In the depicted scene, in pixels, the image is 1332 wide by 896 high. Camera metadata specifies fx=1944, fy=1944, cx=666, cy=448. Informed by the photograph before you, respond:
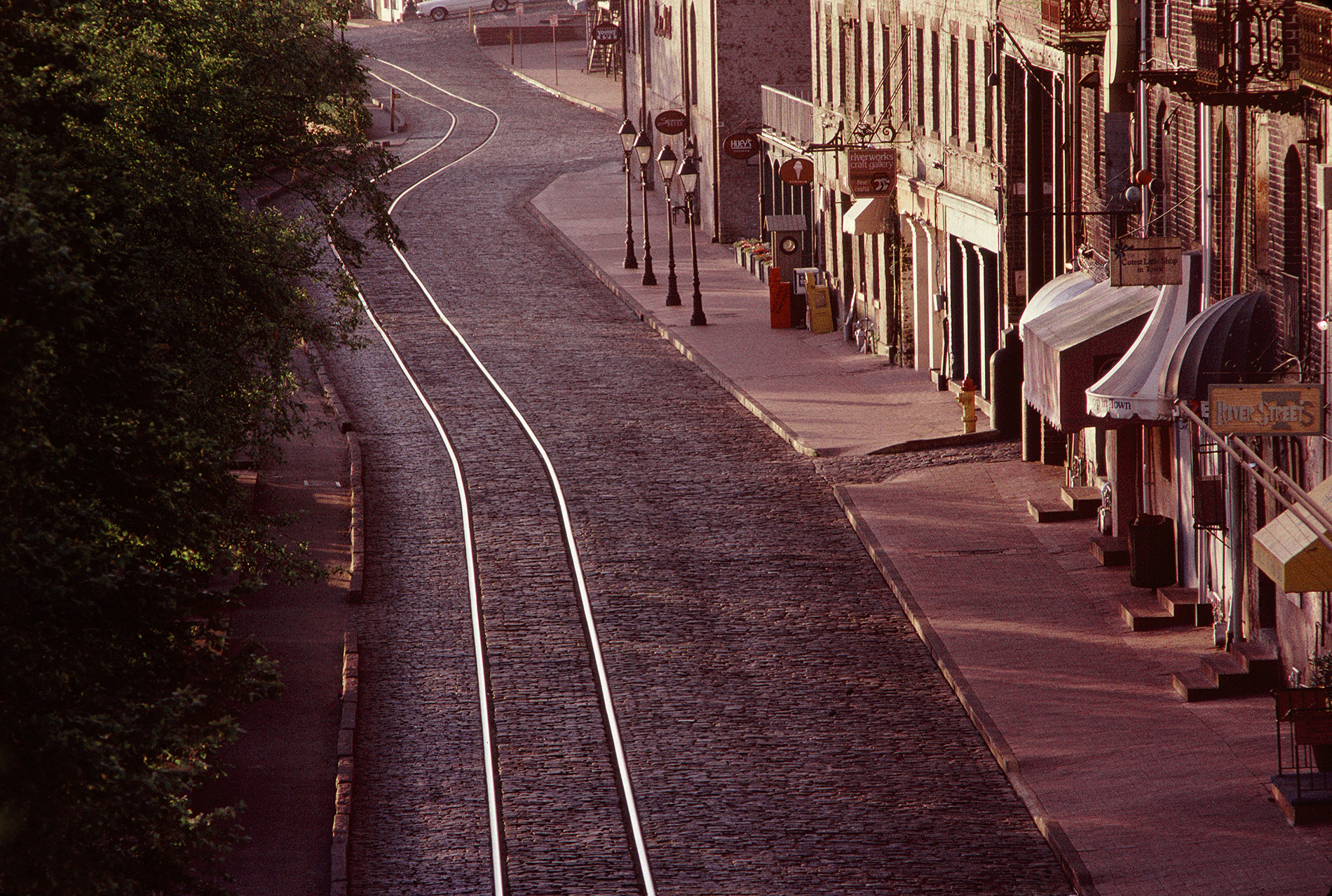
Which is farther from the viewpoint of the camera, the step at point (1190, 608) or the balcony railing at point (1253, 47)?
the step at point (1190, 608)

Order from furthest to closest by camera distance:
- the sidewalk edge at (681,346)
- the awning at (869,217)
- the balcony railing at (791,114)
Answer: the balcony railing at (791,114) → the awning at (869,217) → the sidewalk edge at (681,346)

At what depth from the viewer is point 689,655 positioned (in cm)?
1947

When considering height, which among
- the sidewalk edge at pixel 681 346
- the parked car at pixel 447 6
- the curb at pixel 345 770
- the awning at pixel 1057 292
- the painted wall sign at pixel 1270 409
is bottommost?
the curb at pixel 345 770

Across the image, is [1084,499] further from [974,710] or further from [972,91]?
[972,91]

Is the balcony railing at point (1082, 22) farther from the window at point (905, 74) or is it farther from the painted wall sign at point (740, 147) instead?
the painted wall sign at point (740, 147)

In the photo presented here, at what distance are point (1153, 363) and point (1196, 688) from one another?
350 cm

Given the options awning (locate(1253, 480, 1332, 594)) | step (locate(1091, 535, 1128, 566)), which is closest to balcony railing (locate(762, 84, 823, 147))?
step (locate(1091, 535, 1128, 566))

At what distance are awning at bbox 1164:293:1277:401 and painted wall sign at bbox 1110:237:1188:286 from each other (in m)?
1.51

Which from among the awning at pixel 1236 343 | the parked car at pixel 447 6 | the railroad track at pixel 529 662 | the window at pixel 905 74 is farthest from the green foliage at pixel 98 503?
the parked car at pixel 447 6

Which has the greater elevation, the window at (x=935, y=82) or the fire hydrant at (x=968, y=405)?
the window at (x=935, y=82)

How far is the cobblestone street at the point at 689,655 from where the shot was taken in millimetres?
14922

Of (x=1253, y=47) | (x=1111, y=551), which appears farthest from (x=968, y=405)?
(x=1253, y=47)

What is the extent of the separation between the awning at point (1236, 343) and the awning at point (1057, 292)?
5.20m

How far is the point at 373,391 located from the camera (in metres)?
33.6
